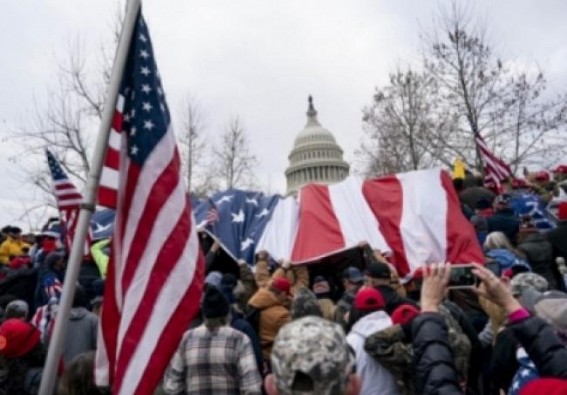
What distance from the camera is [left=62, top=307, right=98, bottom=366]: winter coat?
570cm

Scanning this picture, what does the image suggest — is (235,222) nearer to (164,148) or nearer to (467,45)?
(164,148)

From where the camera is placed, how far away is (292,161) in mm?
80812

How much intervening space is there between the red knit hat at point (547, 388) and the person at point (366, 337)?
6.36 ft

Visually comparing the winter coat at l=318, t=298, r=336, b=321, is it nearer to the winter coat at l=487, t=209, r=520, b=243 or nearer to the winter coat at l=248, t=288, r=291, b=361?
the winter coat at l=248, t=288, r=291, b=361

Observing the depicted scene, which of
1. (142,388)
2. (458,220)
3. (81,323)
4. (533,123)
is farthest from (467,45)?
(142,388)

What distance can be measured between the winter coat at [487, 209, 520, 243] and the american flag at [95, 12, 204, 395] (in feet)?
19.3

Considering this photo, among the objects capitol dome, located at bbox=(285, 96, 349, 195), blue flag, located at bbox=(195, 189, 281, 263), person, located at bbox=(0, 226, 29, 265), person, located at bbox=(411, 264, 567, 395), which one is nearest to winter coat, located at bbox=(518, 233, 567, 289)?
blue flag, located at bbox=(195, 189, 281, 263)

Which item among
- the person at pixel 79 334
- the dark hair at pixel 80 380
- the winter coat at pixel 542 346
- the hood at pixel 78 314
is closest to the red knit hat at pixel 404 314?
the winter coat at pixel 542 346

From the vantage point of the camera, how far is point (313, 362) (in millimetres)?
1911

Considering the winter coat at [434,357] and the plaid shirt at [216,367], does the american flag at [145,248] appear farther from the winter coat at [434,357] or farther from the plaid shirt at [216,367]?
the plaid shirt at [216,367]

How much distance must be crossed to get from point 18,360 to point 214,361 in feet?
4.20

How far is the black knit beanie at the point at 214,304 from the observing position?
447 centimetres

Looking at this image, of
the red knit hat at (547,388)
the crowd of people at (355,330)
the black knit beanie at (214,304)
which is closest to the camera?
the red knit hat at (547,388)

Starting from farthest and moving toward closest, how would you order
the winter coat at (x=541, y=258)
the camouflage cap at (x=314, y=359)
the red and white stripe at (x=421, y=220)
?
the red and white stripe at (x=421, y=220) → the winter coat at (x=541, y=258) → the camouflage cap at (x=314, y=359)
